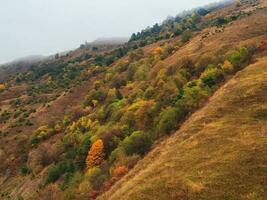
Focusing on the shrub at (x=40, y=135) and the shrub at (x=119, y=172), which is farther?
the shrub at (x=40, y=135)

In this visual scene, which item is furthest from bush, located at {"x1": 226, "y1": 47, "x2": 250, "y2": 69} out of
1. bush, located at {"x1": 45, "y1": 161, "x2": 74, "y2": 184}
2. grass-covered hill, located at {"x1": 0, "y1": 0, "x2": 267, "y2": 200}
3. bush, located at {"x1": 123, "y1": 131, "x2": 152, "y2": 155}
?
bush, located at {"x1": 45, "y1": 161, "x2": 74, "y2": 184}

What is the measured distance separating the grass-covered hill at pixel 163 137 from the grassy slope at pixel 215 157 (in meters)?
0.13

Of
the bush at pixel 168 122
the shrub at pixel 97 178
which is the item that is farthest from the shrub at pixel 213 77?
the shrub at pixel 97 178

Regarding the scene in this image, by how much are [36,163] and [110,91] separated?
37179 mm

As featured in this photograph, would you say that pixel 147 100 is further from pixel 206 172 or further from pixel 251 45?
pixel 206 172

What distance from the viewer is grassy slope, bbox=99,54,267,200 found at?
38722 millimetres

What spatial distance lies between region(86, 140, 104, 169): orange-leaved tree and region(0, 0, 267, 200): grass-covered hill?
18cm

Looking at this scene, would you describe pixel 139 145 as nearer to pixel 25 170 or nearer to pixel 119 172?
pixel 119 172

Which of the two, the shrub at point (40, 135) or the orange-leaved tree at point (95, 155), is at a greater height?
the orange-leaved tree at point (95, 155)

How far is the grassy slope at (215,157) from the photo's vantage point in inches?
1524

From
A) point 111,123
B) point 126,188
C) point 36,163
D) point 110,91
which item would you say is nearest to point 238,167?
point 126,188

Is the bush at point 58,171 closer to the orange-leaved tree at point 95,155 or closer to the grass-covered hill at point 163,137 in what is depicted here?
the grass-covered hill at point 163,137

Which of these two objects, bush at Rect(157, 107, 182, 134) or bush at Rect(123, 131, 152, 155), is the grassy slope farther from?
bush at Rect(123, 131, 152, 155)

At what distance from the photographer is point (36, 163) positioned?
9150cm
